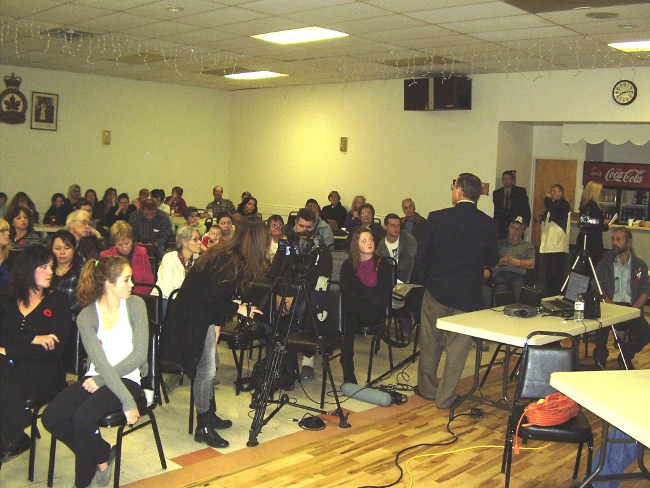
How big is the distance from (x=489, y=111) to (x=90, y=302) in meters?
8.26

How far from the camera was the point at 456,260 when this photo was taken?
17.5 ft

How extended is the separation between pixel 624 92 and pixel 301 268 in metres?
Answer: 6.72

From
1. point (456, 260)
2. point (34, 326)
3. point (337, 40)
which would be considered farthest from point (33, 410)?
point (337, 40)

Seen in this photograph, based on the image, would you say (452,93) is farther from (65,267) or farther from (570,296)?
(65,267)

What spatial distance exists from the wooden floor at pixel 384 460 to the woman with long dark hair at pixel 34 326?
77cm

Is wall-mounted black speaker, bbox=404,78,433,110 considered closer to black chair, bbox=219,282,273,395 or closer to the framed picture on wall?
the framed picture on wall

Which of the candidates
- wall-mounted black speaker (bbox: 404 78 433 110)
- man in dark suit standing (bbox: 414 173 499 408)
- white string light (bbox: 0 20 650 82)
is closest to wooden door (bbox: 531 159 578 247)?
white string light (bbox: 0 20 650 82)

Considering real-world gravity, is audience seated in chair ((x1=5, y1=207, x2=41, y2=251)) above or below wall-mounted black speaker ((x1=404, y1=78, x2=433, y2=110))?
below

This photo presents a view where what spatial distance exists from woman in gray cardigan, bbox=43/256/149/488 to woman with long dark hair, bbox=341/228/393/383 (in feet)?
6.52

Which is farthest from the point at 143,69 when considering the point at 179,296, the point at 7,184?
the point at 179,296

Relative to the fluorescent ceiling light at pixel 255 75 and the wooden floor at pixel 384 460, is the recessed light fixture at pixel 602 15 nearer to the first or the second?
the wooden floor at pixel 384 460

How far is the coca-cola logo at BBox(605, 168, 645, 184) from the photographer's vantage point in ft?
39.0

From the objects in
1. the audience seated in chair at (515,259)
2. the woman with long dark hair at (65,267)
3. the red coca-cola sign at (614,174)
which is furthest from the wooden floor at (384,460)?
the red coca-cola sign at (614,174)

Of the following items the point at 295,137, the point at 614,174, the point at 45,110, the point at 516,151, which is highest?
the point at 45,110
